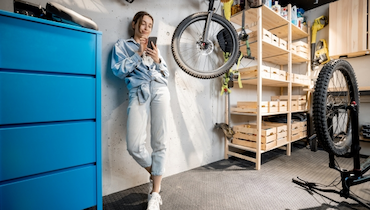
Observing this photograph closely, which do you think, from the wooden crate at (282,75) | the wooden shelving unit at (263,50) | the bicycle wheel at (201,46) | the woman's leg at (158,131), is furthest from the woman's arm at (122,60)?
the wooden crate at (282,75)

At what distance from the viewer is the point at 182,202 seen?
1287 millimetres

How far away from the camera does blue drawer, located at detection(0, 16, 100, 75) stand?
74cm

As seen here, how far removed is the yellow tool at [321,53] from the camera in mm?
2785

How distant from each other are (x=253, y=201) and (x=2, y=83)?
1644 millimetres

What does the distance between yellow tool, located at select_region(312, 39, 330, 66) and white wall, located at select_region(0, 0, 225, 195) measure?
195cm

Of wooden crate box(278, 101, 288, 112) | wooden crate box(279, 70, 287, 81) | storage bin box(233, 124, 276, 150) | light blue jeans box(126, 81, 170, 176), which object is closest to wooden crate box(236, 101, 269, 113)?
storage bin box(233, 124, 276, 150)

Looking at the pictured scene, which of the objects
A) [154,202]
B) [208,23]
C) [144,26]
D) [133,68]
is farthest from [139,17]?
[154,202]

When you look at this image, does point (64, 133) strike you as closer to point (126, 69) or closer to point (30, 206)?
point (30, 206)

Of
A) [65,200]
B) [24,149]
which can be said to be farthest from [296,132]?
[24,149]

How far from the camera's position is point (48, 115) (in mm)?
832

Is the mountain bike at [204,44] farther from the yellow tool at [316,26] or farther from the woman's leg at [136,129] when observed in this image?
the yellow tool at [316,26]

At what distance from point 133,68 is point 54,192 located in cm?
83

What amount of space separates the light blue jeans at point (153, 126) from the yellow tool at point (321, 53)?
2870mm

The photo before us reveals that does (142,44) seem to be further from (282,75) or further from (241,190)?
(282,75)
